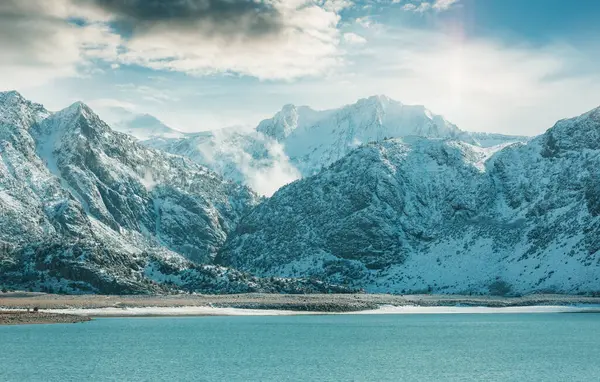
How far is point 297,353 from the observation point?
126 meters

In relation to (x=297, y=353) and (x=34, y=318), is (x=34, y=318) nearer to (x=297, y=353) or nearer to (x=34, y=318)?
(x=34, y=318)

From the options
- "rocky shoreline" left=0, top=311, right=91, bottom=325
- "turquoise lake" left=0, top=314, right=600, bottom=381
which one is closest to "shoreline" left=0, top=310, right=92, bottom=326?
"rocky shoreline" left=0, top=311, right=91, bottom=325

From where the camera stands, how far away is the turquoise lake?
333ft

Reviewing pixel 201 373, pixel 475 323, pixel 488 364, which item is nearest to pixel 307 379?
pixel 201 373

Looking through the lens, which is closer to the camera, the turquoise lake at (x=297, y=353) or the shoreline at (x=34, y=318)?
the turquoise lake at (x=297, y=353)

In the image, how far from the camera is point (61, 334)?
514 ft

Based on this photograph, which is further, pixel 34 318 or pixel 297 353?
pixel 34 318

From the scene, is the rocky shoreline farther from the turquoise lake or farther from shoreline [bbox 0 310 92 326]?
the turquoise lake

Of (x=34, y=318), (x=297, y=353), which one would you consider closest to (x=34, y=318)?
(x=34, y=318)

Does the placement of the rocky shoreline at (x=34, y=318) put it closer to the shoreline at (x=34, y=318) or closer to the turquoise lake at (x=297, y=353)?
the shoreline at (x=34, y=318)

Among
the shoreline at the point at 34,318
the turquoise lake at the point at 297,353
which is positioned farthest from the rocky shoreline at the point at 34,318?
the turquoise lake at the point at 297,353

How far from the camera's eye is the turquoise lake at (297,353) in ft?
333

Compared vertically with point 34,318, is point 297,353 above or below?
below

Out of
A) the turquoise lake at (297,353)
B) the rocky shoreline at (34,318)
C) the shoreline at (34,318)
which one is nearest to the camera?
the turquoise lake at (297,353)
